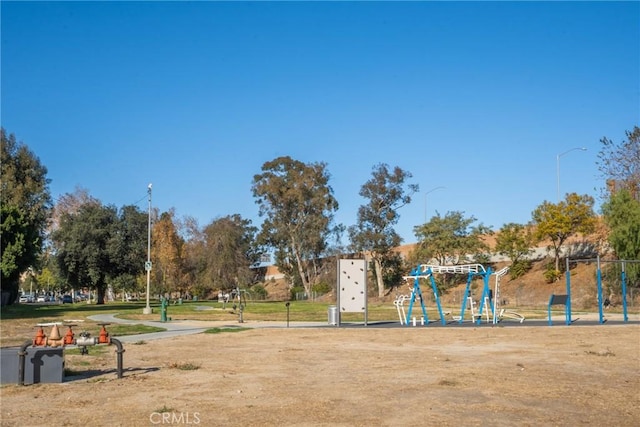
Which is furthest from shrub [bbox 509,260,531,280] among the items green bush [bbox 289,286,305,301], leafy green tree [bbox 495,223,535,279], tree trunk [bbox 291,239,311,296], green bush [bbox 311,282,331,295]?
green bush [bbox 289,286,305,301]

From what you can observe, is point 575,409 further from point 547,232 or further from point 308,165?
point 308,165

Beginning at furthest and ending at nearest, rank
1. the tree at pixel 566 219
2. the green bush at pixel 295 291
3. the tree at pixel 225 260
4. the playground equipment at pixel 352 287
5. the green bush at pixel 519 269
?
the tree at pixel 225 260 → the green bush at pixel 295 291 → the green bush at pixel 519 269 → the tree at pixel 566 219 → the playground equipment at pixel 352 287

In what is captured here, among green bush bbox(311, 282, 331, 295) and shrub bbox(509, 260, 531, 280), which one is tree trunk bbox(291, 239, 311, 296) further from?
shrub bbox(509, 260, 531, 280)

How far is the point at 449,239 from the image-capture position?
218 feet

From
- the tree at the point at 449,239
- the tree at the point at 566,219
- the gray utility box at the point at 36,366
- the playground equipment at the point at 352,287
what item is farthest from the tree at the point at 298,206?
the gray utility box at the point at 36,366

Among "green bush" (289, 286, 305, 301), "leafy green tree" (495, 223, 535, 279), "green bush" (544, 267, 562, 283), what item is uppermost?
"leafy green tree" (495, 223, 535, 279)

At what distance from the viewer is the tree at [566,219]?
56.5 m

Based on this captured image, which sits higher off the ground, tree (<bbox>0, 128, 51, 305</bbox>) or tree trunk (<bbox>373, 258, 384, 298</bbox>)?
tree (<bbox>0, 128, 51, 305</bbox>)

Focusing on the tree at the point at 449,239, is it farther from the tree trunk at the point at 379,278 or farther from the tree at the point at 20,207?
→ the tree at the point at 20,207

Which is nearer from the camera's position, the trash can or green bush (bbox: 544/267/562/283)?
the trash can

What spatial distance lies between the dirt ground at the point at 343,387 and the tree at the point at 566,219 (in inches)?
1520

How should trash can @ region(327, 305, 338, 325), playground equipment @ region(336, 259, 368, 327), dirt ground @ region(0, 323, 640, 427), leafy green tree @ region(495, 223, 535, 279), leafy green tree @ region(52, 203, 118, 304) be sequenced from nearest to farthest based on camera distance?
dirt ground @ region(0, 323, 640, 427), trash can @ region(327, 305, 338, 325), playground equipment @ region(336, 259, 368, 327), leafy green tree @ region(495, 223, 535, 279), leafy green tree @ region(52, 203, 118, 304)

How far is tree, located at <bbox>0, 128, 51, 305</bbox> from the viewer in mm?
46781

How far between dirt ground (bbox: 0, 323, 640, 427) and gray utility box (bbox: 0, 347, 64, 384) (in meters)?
0.33
